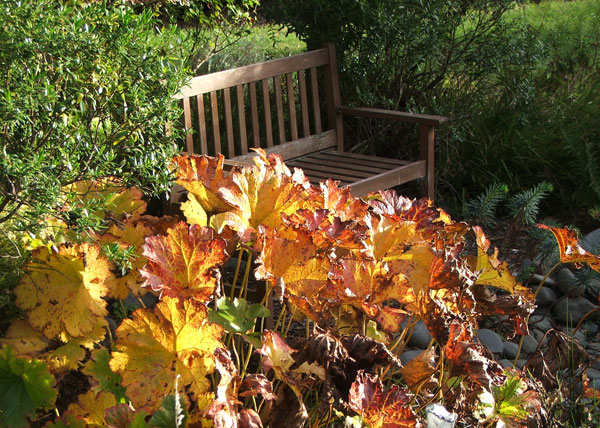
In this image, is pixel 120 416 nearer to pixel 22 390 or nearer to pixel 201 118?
pixel 22 390

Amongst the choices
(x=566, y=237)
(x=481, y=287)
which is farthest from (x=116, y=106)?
(x=566, y=237)

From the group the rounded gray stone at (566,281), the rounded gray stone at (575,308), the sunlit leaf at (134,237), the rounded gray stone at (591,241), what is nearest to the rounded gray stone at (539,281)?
the rounded gray stone at (566,281)

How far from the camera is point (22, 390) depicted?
2010mm

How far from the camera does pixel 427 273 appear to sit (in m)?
2.04

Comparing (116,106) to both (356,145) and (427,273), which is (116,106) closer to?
(427,273)

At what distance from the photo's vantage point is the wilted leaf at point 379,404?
171cm

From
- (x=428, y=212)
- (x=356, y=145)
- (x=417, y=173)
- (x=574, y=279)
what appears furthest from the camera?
(x=356, y=145)

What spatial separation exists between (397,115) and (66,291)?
2.67 meters

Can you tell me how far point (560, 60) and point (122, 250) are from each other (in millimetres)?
5010

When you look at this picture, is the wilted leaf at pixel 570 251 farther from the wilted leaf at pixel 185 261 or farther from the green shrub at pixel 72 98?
the green shrub at pixel 72 98

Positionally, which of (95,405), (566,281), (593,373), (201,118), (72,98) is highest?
(72,98)

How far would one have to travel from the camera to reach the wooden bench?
4.03 metres

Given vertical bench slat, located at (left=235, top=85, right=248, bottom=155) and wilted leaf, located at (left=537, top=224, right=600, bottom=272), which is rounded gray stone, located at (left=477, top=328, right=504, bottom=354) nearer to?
wilted leaf, located at (left=537, top=224, right=600, bottom=272)

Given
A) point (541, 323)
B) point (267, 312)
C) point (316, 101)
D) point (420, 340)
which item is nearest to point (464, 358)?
point (267, 312)
